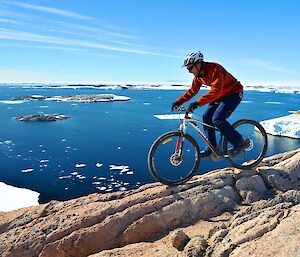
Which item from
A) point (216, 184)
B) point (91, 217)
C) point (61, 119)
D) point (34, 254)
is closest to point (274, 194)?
point (216, 184)

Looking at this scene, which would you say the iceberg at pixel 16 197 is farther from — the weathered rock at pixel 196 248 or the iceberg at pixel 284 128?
the iceberg at pixel 284 128

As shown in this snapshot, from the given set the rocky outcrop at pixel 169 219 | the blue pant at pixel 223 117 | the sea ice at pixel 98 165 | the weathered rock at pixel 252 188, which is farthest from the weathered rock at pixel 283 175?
the sea ice at pixel 98 165

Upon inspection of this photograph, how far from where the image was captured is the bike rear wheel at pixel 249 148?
6.74 m

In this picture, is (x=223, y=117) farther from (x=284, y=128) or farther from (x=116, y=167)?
(x=284, y=128)

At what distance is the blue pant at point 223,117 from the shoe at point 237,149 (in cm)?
8

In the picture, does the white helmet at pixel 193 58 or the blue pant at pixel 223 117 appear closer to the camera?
the white helmet at pixel 193 58

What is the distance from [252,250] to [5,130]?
3805 cm

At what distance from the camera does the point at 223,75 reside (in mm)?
6016

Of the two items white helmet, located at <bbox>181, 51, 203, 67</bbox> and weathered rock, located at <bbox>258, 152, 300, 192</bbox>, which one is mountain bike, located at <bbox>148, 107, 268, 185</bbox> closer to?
weathered rock, located at <bbox>258, 152, 300, 192</bbox>

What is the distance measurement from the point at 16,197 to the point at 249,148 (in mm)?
14361

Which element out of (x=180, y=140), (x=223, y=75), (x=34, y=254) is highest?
(x=223, y=75)

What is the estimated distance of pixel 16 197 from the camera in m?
17.7

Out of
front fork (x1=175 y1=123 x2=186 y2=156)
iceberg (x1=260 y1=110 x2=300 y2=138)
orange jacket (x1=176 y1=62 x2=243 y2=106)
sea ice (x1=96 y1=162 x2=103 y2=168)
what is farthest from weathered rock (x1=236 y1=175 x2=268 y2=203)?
iceberg (x1=260 y1=110 x2=300 y2=138)

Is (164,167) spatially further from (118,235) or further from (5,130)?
(5,130)
